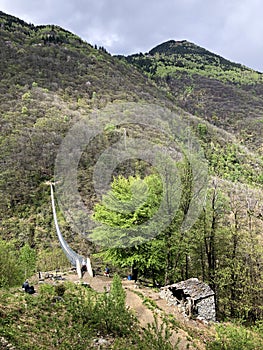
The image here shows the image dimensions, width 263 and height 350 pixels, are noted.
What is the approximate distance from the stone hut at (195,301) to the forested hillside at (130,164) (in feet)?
4.30

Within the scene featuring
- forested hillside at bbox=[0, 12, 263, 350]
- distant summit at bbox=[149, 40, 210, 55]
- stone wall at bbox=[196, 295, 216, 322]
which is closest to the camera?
stone wall at bbox=[196, 295, 216, 322]

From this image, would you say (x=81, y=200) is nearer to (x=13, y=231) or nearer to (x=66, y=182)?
(x=66, y=182)

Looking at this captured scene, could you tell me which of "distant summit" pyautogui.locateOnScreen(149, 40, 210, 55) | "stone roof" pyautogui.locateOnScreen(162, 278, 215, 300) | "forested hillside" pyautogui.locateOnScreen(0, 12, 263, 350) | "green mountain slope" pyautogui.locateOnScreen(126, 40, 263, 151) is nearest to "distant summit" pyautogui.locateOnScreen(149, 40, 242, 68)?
"distant summit" pyautogui.locateOnScreen(149, 40, 210, 55)

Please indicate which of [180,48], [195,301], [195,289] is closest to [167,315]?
[195,301]

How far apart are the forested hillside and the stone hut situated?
1.31 meters

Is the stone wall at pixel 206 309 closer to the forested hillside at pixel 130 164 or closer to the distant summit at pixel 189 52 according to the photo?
the forested hillside at pixel 130 164

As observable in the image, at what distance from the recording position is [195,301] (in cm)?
1248

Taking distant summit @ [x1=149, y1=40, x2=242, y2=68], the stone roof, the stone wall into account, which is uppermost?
distant summit @ [x1=149, y1=40, x2=242, y2=68]

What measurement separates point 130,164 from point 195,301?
25238 mm

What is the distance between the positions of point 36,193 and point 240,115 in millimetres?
63663

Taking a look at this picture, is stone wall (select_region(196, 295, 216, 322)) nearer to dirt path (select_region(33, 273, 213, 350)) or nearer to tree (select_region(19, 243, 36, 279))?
dirt path (select_region(33, 273, 213, 350))

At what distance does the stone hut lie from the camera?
12453mm

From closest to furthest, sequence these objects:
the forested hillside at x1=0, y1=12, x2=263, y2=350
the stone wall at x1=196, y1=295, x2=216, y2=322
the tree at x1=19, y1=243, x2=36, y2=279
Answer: the stone wall at x1=196, y1=295, x2=216, y2=322, the forested hillside at x1=0, y1=12, x2=263, y2=350, the tree at x1=19, y1=243, x2=36, y2=279

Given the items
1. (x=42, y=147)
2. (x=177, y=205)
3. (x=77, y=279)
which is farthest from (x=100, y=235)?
(x=42, y=147)
